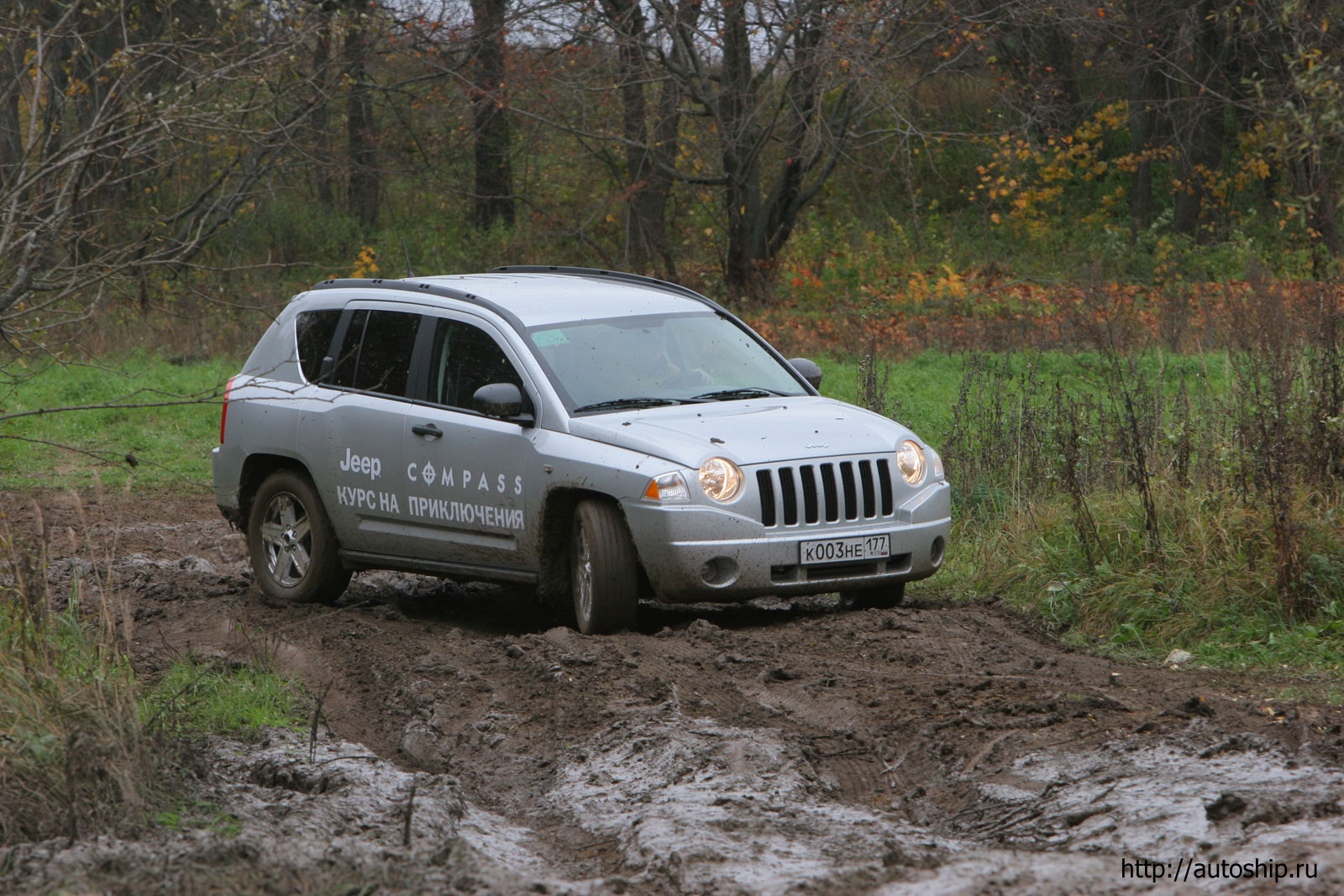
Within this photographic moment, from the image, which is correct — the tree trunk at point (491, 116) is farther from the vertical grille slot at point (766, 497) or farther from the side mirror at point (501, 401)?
the vertical grille slot at point (766, 497)

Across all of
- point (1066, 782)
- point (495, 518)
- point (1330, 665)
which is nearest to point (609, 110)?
point (495, 518)

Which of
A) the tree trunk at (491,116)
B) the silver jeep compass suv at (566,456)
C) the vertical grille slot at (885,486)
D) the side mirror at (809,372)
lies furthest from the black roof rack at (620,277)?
the tree trunk at (491,116)

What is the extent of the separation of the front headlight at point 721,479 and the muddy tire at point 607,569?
50 cm

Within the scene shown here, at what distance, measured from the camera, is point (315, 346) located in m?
9.30

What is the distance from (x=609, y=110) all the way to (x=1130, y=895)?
70.5 ft

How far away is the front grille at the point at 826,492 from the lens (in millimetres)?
7340

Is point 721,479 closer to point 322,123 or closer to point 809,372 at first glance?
point 809,372

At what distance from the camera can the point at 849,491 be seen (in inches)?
297

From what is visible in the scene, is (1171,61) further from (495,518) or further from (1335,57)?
(495,518)

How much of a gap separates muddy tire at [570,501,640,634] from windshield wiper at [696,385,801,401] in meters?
1.04

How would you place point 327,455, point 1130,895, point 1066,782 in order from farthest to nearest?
point 327,455 < point 1066,782 < point 1130,895

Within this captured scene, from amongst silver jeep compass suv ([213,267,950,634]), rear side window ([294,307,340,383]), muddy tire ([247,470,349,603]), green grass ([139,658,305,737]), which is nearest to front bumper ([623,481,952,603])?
silver jeep compass suv ([213,267,950,634])

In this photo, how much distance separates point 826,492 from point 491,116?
65.5 feet

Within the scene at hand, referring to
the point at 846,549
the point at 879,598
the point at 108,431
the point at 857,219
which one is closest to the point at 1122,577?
the point at 879,598
